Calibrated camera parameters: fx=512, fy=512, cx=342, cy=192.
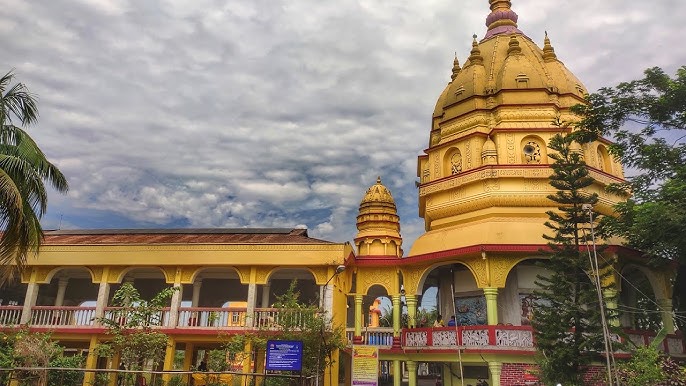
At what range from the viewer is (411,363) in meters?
19.2

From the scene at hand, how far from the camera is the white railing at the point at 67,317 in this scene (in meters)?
19.8

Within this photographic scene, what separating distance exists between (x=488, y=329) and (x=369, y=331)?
18.3ft

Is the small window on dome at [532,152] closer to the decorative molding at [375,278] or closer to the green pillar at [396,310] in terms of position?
the decorative molding at [375,278]

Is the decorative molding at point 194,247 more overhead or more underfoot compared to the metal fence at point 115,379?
more overhead

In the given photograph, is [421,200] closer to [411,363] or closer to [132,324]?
[411,363]

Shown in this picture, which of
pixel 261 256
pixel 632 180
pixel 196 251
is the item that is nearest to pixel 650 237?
pixel 632 180

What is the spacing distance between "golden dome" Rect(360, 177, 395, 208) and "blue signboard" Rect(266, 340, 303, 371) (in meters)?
18.8

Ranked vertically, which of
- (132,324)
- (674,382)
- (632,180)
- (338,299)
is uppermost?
(632,180)

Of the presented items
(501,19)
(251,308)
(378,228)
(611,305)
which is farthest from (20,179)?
(501,19)

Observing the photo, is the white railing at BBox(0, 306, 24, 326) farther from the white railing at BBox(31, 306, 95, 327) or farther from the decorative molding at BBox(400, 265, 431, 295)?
the decorative molding at BBox(400, 265, 431, 295)

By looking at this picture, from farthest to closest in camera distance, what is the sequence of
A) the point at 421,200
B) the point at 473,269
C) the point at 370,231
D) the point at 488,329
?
the point at 370,231 < the point at 421,200 < the point at 473,269 < the point at 488,329

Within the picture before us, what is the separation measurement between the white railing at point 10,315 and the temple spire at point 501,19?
25.9m

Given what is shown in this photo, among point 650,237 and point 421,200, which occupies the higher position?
point 421,200

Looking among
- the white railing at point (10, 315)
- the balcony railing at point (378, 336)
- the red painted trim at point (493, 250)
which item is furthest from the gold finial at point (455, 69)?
the white railing at point (10, 315)
